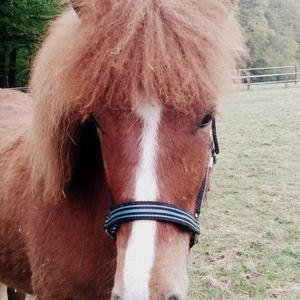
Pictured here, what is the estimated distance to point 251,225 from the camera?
4734mm

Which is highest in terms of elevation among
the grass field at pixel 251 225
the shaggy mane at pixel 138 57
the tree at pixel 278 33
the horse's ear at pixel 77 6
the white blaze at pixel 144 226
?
the tree at pixel 278 33

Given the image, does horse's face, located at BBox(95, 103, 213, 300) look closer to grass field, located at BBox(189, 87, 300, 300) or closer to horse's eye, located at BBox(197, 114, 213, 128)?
horse's eye, located at BBox(197, 114, 213, 128)

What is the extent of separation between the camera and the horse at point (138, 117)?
1297mm

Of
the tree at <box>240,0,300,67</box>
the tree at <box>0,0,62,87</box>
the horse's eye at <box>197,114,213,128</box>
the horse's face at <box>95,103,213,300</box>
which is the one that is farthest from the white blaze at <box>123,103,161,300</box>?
the tree at <box>240,0,300,67</box>

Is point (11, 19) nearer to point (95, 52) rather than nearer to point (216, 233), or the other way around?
point (216, 233)

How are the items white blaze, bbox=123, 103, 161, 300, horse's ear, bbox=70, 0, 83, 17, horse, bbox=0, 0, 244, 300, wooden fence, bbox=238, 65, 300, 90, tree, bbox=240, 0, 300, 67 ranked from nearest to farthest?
white blaze, bbox=123, 103, 161, 300 → horse, bbox=0, 0, 244, 300 → horse's ear, bbox=70, 0, 83, 17 → wooden fence, bbox=238, 65, 300, 90 → tree, bbox=240, 0, 300, 67

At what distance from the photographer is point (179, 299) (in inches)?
48.6

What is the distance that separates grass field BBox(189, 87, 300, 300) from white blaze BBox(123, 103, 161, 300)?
362mm

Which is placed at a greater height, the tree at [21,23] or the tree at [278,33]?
the tree at [278,33]

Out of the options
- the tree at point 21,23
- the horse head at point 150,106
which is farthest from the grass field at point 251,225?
the tree at point 21,23

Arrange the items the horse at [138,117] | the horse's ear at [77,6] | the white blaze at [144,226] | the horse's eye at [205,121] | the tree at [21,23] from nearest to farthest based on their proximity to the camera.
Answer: the white blaze at [144,226] → the horse at [138,117] → the horse's eye at [205,121] → the horse's ear at [77,6] → the tree at [21,23]

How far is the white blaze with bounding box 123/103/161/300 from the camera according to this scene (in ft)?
3.91

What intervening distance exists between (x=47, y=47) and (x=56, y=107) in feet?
1.15

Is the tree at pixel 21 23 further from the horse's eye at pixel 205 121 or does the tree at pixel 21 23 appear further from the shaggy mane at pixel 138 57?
the horse's eye at pixel 205 121
